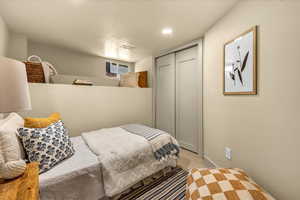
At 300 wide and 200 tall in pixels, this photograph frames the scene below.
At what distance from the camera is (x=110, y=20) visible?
179cm

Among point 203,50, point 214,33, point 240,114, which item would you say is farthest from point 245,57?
point 203,50

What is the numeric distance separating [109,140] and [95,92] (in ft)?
3.91

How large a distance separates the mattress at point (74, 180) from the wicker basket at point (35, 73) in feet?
4.78

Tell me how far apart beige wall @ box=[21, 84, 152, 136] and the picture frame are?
2.01 metres

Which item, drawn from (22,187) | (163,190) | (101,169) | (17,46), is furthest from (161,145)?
(17,46)

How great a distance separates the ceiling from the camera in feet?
4.84

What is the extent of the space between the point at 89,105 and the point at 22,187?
180 centimetres

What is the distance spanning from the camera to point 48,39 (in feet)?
7.76

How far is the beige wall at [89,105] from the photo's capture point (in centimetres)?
203

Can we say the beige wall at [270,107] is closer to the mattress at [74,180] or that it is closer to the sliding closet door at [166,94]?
the sliding closet door at [166,94]

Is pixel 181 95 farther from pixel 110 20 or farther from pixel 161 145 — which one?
pixel 110 20

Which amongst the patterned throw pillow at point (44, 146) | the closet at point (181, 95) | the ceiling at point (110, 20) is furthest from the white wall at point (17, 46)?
the closet at point (181, 95)

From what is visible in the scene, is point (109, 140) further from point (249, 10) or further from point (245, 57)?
point (249, 10)

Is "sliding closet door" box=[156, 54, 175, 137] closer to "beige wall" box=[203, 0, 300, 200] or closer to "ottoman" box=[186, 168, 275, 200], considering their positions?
"beige wall" box=[203, 0, 300, 200]
